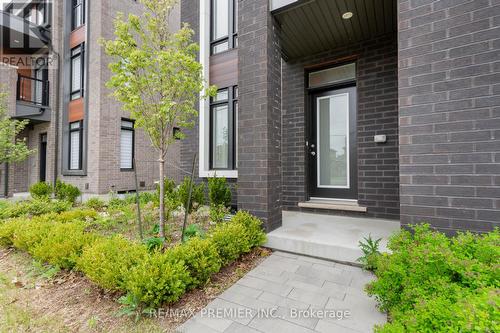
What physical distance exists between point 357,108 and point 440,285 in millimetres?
3591

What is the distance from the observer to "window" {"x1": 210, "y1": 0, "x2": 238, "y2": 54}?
5.50 meters

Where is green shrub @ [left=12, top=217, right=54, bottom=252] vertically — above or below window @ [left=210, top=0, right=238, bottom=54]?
below

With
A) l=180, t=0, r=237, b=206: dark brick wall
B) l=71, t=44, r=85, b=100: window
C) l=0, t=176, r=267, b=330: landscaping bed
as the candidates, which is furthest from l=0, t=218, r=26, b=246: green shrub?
l=71, t=44, r=85, b=100: window

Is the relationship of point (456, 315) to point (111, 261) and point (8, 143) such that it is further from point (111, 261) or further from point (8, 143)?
point (8, 143)

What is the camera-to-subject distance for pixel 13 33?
9.39 metres

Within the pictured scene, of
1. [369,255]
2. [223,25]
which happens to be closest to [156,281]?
[369,255]

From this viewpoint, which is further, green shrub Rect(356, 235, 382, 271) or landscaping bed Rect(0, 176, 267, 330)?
green shrub Rect(356, 235, 382, 271)

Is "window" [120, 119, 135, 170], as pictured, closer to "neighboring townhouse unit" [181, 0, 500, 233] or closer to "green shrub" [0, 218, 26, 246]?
"neighboring townhouse unit" [181, 0, 500, 233]

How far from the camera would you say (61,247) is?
2.88 m

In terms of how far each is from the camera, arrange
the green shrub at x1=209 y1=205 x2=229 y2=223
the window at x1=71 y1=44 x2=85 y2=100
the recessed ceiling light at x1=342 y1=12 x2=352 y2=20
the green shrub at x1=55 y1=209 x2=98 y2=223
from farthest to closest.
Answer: the window at x1=71 y1=44 x2=85 y2=100 < the green shrub at x1=55 y1=209 x2=98 y2=223 < the green shrub at x1=209 y1=205 x2=229 y2=223 < the recessed ceiling light at x1=342 y1=12 x2=352 y2=20

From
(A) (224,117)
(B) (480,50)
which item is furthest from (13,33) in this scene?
(B) (480,50)

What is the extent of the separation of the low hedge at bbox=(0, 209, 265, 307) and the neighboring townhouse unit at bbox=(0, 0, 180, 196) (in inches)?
164

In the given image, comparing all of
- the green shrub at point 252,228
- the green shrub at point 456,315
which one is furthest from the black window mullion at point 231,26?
the green shrub at point 456,315

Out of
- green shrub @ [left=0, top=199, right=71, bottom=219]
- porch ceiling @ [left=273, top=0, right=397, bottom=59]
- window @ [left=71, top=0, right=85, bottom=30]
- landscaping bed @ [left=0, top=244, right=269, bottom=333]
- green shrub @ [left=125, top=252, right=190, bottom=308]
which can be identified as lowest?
landscaping bed @ [left=0, top=244, right=269, bottom=333]
